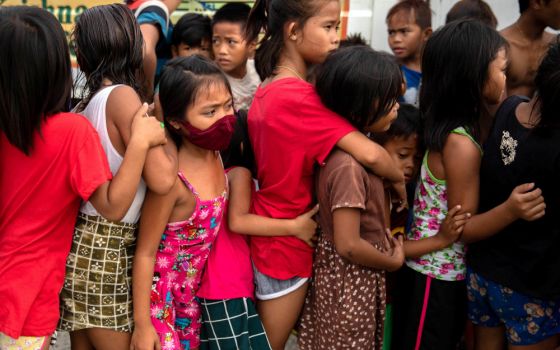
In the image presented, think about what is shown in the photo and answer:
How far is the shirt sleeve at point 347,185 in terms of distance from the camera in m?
1.95

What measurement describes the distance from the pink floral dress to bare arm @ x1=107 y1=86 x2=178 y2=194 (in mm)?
145

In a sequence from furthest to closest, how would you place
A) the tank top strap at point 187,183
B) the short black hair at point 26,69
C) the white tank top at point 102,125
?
the tank top strap at point 187,183
the white tank top at point 102,125
the short black hair at point 26,69

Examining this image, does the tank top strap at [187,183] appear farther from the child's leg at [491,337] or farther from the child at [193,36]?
the child at [193,36]

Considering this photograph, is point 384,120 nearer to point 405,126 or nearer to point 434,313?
point 405,126

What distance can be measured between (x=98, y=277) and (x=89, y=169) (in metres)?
0.42

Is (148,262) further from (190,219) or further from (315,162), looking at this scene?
(315,162)

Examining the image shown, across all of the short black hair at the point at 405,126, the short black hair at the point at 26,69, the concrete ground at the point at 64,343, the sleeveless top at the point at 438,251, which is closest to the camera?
the short black hair at the point at 26,69

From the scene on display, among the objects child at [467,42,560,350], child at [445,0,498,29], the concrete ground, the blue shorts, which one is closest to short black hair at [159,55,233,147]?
child at [467,42,560,350]

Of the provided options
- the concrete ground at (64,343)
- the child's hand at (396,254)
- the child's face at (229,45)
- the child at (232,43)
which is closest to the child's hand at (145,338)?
the child's hand at (396,254)

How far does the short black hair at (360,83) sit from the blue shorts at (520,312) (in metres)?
0.79

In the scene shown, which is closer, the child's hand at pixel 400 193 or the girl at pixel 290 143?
the girl at pixel 290 143

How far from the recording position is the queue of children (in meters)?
1.78

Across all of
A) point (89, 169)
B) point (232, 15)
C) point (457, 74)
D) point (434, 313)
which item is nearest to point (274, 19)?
point (457, 74)

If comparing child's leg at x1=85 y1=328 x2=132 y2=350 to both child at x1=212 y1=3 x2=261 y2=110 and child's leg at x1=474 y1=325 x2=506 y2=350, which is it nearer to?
child's leg at x1=474 y1=325 x2=506 y2=350
